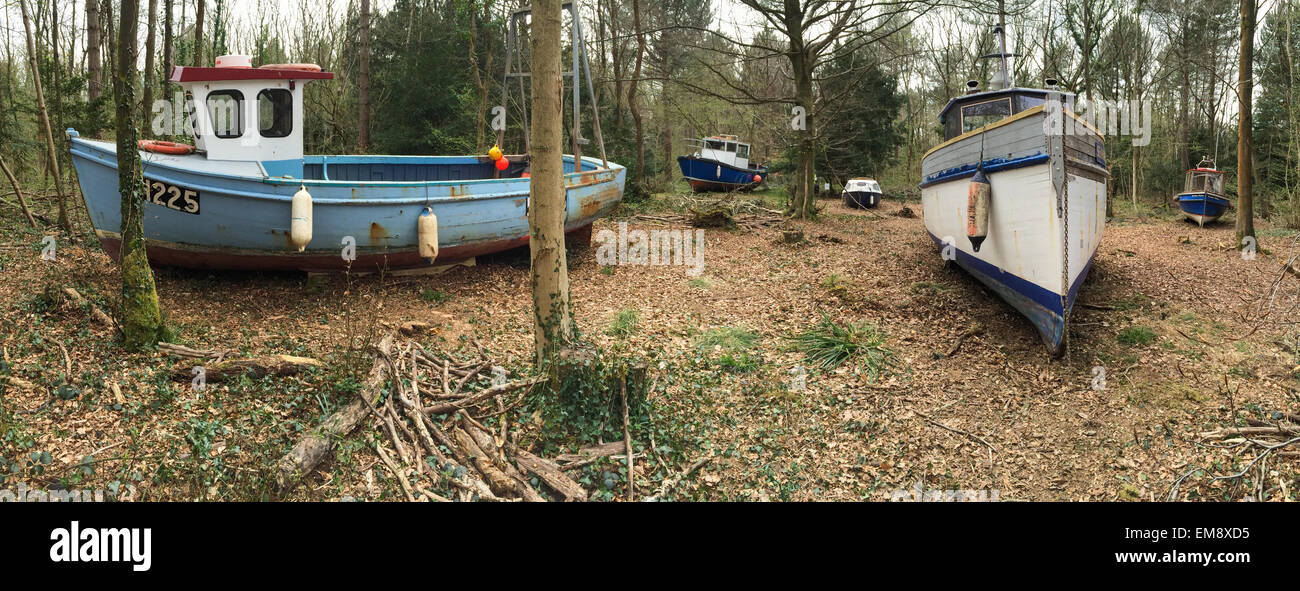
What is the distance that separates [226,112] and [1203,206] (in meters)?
19.6

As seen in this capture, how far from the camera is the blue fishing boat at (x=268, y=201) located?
8109 millimetres

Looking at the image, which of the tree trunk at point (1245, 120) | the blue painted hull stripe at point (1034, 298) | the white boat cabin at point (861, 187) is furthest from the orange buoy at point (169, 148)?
the white boat cabin at point (861, 187)

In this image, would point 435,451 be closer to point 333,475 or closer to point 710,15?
point 333,475

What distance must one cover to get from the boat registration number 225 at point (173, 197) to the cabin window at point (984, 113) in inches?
389

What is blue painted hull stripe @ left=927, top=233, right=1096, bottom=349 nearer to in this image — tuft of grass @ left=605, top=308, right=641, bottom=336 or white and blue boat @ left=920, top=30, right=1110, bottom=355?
white and blue boat @ left=920, top=30, right=1110, bottom=355

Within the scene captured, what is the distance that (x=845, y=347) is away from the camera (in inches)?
304

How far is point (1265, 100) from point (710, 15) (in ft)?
56.1

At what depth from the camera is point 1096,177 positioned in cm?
923

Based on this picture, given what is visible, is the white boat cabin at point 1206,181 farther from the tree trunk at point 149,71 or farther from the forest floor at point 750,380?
the tree trunk at point 149,71

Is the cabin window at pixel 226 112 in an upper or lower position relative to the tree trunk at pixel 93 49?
lower

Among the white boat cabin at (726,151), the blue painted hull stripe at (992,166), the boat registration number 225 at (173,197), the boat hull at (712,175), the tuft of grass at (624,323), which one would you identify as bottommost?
the tuft of grass at (624,323)

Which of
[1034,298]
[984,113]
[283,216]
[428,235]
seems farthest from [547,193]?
[984,113]

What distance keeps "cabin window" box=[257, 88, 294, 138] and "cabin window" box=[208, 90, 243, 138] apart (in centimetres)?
22

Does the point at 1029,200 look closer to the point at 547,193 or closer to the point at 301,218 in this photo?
the point at 547,193
